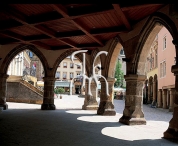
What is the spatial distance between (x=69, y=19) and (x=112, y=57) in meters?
3.86

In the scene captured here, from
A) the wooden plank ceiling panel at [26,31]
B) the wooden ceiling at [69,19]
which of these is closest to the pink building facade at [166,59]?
the wooden ceiling at [69,19]

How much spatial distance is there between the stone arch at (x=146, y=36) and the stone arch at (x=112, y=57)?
2.53 meters

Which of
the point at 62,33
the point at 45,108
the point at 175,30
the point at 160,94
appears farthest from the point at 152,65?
the point at 175,30

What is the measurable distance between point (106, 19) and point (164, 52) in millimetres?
12390

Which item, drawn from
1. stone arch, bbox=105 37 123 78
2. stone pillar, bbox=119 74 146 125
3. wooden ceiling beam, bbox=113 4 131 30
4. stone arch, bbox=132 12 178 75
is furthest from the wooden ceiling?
stone pillar, bbox=119 74 146 125

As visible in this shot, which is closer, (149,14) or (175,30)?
(175,30)

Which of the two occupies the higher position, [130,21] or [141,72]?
[130,21]

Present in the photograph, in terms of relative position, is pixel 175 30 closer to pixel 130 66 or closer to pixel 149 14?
pixel 149 14

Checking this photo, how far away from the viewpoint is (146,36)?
24.3ft

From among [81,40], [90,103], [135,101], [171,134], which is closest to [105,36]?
[81,40]

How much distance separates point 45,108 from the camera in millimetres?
13250

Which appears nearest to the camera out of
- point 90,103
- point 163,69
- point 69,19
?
point 69,19

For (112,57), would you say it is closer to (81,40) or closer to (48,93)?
(81,40)

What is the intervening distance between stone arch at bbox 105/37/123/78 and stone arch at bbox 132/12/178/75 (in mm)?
2525
